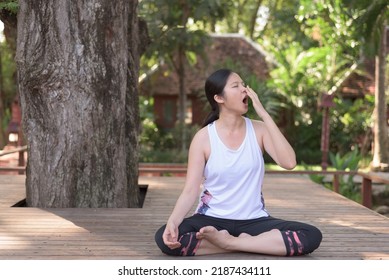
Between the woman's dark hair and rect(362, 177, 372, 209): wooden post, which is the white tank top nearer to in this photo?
the woman's dark hair

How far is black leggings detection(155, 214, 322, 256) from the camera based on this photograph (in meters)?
4.55

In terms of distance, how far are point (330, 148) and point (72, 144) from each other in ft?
65.2

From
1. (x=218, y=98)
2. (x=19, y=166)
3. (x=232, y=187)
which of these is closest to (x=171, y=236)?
(x=232, y=187)

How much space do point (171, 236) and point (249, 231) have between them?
1.70ft

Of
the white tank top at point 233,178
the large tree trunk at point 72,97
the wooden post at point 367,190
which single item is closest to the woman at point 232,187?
the white tank top at point 233,178

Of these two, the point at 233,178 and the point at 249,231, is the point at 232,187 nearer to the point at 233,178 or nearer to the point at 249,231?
the point at 233,178

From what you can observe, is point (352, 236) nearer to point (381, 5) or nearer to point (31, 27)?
point (31, 27)

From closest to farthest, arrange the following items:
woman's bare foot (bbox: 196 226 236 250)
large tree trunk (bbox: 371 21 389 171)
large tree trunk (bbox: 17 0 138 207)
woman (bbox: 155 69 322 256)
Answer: woman's bare foot (bbox: 196 226 236 250), woman (bbox: 155 69 322 256), large tree trunk (bbox: 17 0 138 207), large tree trunk (bbox: 371 21 389 171)

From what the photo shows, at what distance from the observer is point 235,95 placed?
15.0ft

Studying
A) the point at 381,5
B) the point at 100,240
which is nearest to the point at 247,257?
the point at 100,240

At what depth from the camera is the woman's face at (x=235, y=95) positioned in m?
4.59

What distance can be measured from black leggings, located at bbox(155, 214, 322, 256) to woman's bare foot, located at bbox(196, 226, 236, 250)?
10cm

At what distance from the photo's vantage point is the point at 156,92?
1103 inches

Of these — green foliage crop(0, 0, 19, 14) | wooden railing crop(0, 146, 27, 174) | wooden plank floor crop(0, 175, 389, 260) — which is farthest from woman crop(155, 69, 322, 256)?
wooden railing crop(0, 146, 27, 174)
